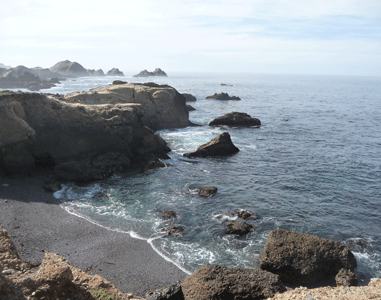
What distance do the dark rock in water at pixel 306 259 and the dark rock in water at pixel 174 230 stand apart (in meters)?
5.68

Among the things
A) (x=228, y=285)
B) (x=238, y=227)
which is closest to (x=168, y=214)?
(x=238, y=227)

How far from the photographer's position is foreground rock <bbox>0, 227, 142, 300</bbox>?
8.08m

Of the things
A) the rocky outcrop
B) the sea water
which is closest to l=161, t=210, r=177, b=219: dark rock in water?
the sea water

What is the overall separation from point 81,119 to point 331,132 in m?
41.6

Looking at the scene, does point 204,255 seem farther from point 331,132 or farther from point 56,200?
point 331,132

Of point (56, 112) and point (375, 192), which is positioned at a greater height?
point (56, 112)

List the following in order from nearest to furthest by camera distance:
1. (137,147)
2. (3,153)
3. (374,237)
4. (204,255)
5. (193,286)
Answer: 1. (193,286)
2. (204,255)
3. (374,237)
4. (3,153)
5. (137,147)

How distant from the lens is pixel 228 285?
41.3 ft

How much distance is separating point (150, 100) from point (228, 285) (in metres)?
38.7

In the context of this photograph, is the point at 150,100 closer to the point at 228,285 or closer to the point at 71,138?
the point at 71,138

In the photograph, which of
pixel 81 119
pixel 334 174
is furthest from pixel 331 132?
pixel 81 119

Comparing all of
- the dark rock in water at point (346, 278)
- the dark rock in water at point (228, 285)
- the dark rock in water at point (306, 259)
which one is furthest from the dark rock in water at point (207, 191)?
the dark rock in water at point (346, 278)

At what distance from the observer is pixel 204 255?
1661 cm

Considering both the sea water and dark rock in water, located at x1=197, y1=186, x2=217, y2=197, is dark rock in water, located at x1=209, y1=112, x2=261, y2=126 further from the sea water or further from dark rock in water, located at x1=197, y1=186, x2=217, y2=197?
dark rock in water, located at x1=197, y1=186, x2=217, y2=197
